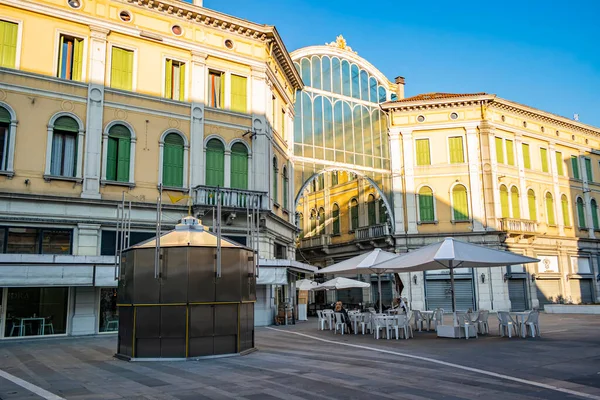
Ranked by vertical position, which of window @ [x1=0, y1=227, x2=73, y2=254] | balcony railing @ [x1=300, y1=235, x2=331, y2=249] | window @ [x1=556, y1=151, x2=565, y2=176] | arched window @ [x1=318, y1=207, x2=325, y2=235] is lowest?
window @ [x1=0, y1=227, x2=73, y2=254]

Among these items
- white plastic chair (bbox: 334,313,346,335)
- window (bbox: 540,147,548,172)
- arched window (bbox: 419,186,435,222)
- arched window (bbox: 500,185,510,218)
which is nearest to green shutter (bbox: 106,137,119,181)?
white plastic chair (bbox: 334,313,346,335)

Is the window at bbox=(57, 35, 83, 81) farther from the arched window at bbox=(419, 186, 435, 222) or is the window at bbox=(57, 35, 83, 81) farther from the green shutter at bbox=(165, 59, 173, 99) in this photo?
the arched window at bbox=(419, 186, 435, 222)

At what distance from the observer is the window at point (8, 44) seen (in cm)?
1912

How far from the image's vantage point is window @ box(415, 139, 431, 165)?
3456 cm

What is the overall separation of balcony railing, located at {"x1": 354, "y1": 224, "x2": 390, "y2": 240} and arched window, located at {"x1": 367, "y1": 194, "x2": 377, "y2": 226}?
701mm

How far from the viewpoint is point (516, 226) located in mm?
32844

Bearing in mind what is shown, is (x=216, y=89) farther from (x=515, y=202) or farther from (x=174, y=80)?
(x=515, y=202)

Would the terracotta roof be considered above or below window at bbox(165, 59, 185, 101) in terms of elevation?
above

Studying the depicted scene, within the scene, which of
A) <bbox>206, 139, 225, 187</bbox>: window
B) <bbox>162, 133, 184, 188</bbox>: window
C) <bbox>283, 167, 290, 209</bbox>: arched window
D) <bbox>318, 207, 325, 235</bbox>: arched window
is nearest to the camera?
<bbox>162, 133, 184, 188</bbox>: window

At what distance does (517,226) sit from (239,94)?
1942cm

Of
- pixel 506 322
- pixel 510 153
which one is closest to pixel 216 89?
pixel 506 322

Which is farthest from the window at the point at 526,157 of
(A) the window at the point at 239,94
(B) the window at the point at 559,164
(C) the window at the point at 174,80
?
(C) the window at the point at 174,80

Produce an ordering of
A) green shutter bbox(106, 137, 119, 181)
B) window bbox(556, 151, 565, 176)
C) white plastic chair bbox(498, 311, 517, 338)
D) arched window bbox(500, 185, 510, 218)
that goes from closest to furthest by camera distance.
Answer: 1. white plastic chair bbox(498, 311, 517, 338)
2. green shutter bbox(106, 137, 119, 181)
3. arched window bbox(500, 185, 510, 218)
4. window bbox(556, 151, 565, 176)

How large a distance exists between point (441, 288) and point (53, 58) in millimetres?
24178
